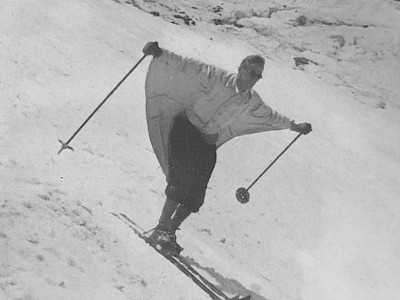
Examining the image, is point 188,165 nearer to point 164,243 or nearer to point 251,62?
point 164,243

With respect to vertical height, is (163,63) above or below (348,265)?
above

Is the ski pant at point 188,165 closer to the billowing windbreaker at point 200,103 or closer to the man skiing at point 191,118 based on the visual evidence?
the man skiing at point 191,118

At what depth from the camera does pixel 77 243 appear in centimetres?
421

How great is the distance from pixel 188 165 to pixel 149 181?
1819 millimetres

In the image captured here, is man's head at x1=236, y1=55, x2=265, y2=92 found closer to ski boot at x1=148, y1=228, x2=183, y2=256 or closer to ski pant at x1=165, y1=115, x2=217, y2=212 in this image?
ski pant at x1=165, y1=115, x2=217, y2=212

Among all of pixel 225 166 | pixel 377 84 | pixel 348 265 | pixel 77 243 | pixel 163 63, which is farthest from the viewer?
pixel 377 84

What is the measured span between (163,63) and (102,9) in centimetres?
1020

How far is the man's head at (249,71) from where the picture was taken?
484cm

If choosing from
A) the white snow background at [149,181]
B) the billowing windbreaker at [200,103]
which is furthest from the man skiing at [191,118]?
the white snow background at [149,181]

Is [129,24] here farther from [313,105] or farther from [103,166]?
[103,166]

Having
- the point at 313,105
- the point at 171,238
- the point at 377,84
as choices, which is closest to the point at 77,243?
the point at 171,238

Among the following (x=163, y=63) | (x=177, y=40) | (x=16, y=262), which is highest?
(x=163, y=63)

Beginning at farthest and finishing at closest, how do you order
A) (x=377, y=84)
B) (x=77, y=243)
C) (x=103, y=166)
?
1. (x=377, y=84)
2. (x=103, y=166)
3. (x=77, y=243)

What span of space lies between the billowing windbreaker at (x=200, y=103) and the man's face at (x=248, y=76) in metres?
0.07
